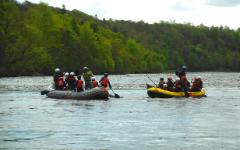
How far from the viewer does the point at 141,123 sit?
16.0m

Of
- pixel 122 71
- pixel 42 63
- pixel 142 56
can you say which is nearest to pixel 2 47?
pixel 42 63

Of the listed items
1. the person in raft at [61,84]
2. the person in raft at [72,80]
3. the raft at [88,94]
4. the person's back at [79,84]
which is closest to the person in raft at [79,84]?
the person's back at [79,84]

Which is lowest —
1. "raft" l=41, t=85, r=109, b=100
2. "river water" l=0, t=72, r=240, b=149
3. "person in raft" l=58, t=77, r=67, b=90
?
"river water" l=0, t=72, r=240, b=149

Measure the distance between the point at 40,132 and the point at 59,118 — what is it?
3868 millimetres

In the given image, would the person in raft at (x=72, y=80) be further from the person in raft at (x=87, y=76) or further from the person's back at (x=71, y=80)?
the person in raft at (x=87, y=76)

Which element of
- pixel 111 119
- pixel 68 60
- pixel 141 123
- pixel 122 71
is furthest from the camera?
pixel 122 71

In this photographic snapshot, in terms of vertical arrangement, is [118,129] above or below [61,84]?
below

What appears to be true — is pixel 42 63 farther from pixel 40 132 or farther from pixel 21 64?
pixel 40 132

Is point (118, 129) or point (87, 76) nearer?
point (118, 129)

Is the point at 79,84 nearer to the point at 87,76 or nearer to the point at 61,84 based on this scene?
the point at 87,76

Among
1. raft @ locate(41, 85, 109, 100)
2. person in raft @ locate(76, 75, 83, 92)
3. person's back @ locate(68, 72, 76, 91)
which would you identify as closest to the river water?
raft @ locate(41, 85, 109, 100)

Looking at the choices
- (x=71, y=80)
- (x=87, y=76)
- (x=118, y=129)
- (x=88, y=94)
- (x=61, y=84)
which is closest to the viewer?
(x=118, y=129)

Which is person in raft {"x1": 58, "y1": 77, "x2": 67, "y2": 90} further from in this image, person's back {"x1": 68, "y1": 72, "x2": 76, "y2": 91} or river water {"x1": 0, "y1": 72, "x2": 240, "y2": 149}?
river water {"x1": 0, "y1": 72, "x2": 240, "y2": 149}

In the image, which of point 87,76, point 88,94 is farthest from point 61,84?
point 88,94
